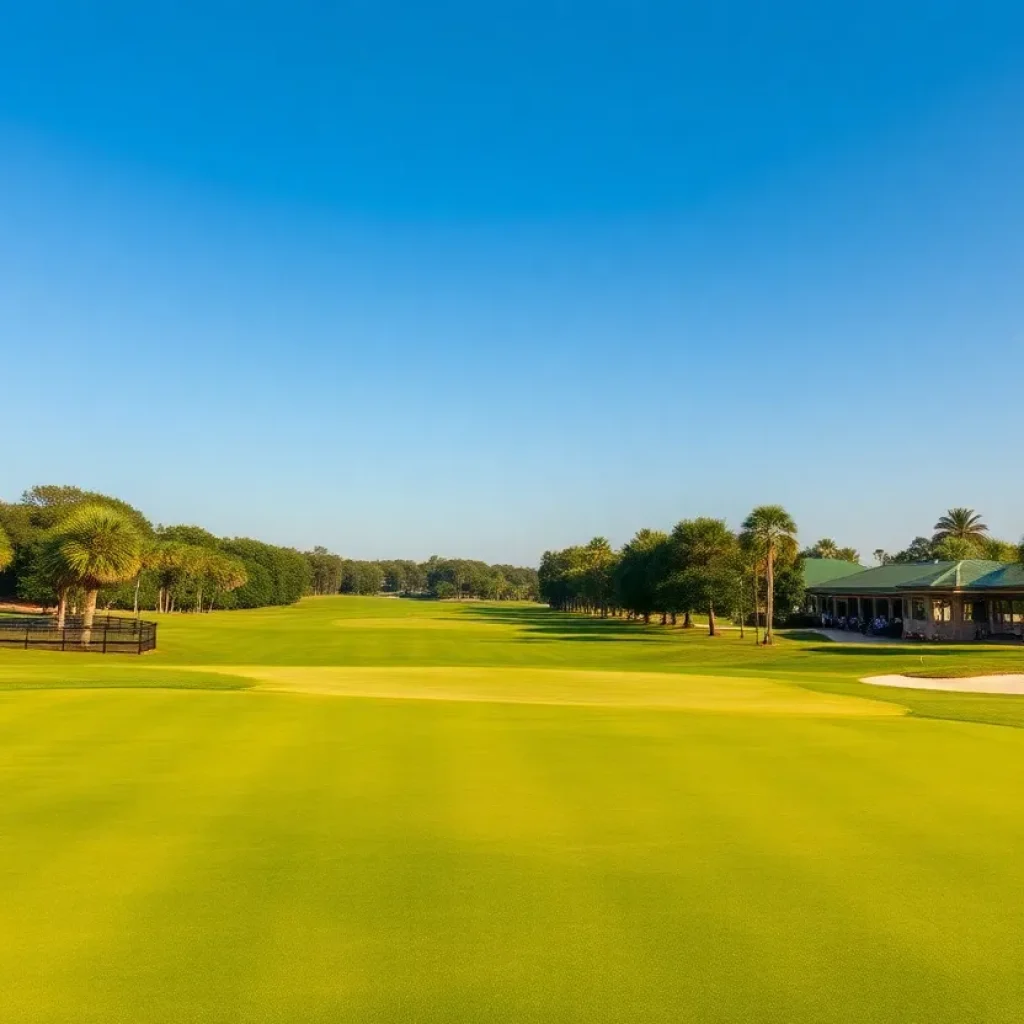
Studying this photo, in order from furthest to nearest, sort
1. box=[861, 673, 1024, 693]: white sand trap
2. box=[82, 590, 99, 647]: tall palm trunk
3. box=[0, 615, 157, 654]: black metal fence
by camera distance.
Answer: box=[82, 590, 99, 647]: tall palm trunk, box=[0, 615, 157, 654]: black metal fence, box=[861, 673, 1024, 693]: white sand trap

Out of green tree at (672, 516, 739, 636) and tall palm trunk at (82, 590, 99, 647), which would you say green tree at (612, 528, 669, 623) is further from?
tall palm trunk at (82, 590, 99, 647)

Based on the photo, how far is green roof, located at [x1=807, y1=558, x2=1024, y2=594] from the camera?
63.4 m

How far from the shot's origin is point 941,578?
215 feet

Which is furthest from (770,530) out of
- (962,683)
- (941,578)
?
(962,683)

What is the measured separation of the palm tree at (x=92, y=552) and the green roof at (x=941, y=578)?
183ft

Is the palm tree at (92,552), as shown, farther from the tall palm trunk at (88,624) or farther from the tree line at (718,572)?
the tree line at (718,572)

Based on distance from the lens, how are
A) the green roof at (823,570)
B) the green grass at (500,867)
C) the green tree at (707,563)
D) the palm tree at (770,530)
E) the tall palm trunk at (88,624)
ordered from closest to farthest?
the green grass at (500,867), the tall palm trunk at (88,624), the palm tree at (770,530), the green tree at (707,563), the green roof at (823,570)

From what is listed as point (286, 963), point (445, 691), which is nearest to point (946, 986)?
point (286, 963)

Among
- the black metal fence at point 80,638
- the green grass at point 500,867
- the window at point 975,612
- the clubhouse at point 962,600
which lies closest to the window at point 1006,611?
the clubhouse at point 962,600

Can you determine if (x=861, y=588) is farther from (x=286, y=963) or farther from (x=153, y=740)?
(x=286, y=963)

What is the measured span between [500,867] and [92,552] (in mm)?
47891

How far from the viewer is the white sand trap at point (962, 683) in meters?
31.1

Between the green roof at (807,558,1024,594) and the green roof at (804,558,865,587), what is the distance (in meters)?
12.6

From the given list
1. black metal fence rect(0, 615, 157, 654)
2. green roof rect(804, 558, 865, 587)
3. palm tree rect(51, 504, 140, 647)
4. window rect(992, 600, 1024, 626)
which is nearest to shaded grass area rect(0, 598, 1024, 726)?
black metal fence rect(0, 615, 157, 654)
